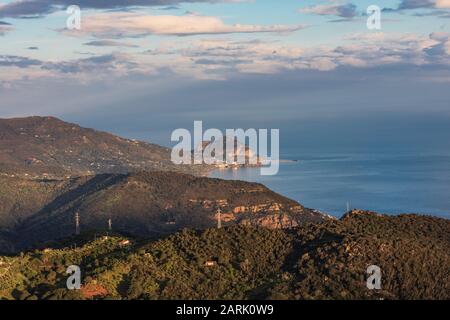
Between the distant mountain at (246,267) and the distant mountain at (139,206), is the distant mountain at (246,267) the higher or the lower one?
the higher one

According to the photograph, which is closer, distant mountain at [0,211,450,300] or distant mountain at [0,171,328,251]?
distant mountain at [0,211,450,300]

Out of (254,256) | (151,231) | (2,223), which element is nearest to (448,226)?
(254,256)

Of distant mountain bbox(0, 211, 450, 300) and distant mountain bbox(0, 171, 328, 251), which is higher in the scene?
distant mountain bbox(0, 211, 450, 300)

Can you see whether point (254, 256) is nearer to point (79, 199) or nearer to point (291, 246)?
point (291, 246)

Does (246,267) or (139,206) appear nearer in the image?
(246,267)

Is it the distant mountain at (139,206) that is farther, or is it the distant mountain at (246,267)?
the distant mountain at (139,206)
